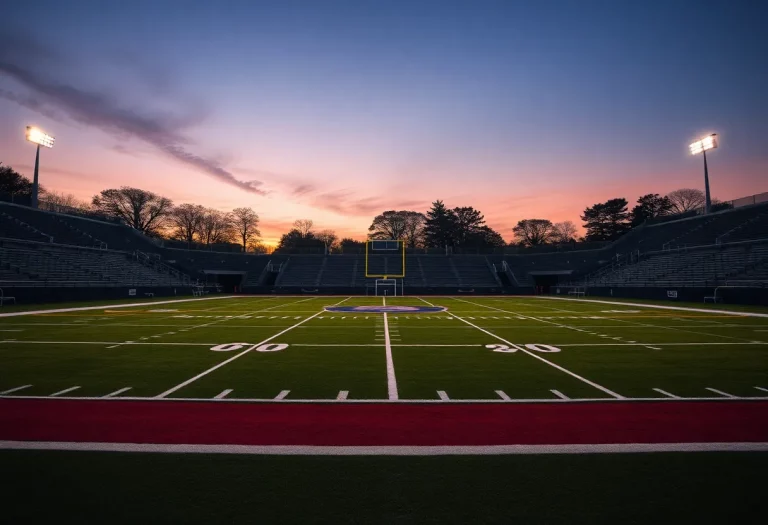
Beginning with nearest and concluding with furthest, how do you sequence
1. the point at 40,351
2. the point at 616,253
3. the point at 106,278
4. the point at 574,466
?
the point at 574,466 < the point at 40,351 < the point at 106,278 < the point at 616,253

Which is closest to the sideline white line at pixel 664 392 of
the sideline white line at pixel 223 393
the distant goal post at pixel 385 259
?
the sideline white line at pixel 223 393

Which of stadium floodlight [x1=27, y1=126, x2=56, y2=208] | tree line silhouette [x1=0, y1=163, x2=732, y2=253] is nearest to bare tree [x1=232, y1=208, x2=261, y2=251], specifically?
tree line silhouette [x1=0, y1=163, x2=732, y2=253]

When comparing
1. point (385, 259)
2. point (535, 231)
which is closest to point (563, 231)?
point (535, 231)

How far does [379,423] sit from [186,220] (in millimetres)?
88239

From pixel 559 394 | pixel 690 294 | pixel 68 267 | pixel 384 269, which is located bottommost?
pixel 559 394

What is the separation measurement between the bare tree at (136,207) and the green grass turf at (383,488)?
81.3m

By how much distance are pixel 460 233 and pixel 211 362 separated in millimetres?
86923

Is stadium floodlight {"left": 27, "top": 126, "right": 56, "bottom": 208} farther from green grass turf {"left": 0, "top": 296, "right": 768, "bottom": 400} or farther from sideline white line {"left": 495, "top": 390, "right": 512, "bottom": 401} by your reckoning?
sideline white line {"left": 495, "top": 390, "right": 512, "bottom": 401}

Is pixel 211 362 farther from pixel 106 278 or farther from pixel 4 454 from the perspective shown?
pixel 106 278

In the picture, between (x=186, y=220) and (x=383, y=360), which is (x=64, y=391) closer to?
(x=383, y=360)

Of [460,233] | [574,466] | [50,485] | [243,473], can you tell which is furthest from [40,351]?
[460,233]

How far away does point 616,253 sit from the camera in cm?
5362

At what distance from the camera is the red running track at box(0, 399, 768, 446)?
457cm

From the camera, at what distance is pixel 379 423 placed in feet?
16.8
